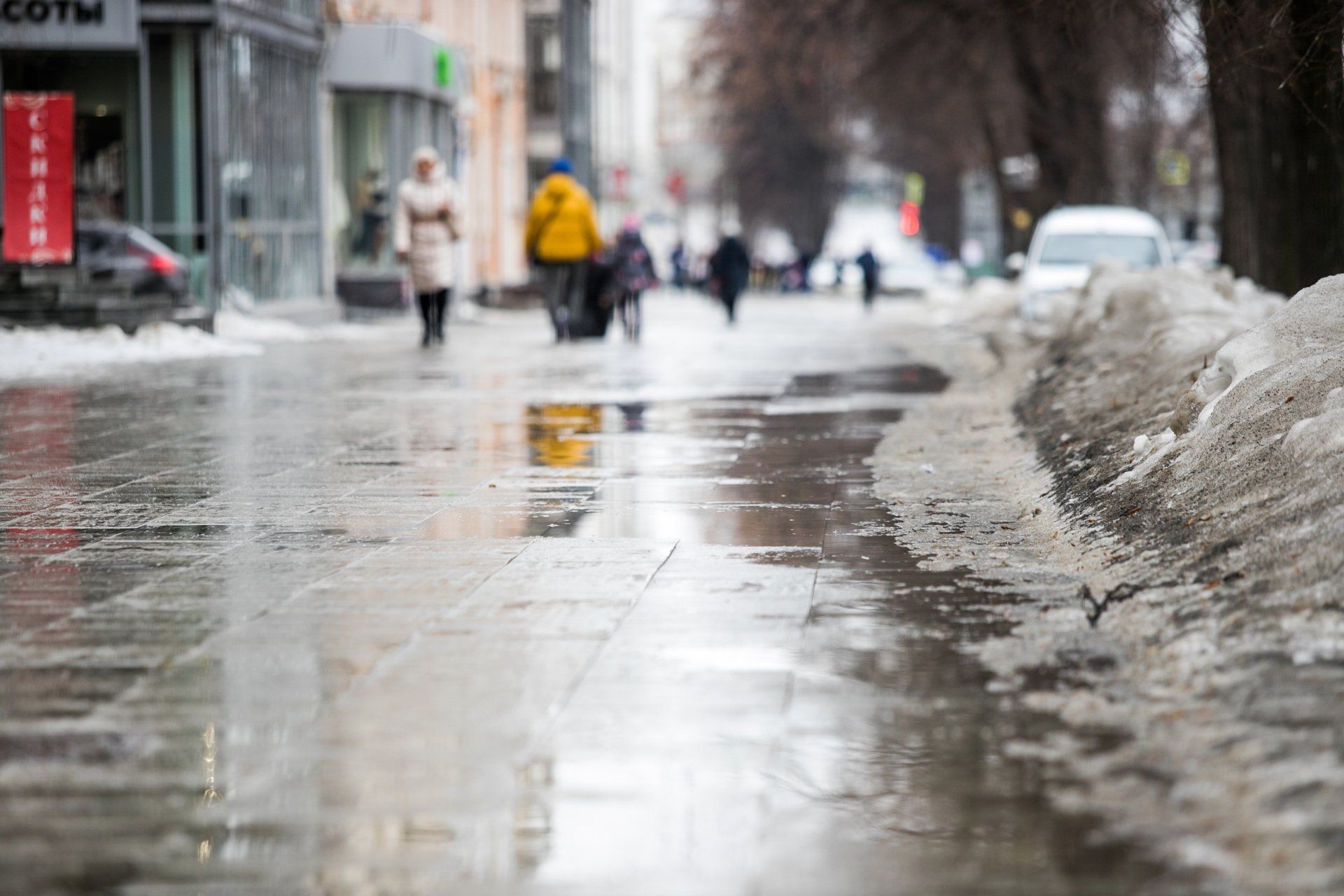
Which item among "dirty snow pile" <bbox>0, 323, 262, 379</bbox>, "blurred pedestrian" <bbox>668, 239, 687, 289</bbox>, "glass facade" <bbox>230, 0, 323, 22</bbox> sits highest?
"glass facade" <bbox>230, 0, 323, 22</bbox>

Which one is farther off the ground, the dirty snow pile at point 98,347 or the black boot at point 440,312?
the black boot at point 440,312

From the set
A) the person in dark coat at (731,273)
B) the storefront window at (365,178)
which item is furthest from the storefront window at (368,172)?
the person in dark coat at (731,273)

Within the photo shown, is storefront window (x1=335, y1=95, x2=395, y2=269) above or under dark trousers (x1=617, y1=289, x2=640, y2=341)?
above

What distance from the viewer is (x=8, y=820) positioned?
442 cm

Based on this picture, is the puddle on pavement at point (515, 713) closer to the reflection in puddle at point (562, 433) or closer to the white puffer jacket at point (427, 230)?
the reflection in puddle at point (562, 433)

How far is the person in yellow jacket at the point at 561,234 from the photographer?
2288cm

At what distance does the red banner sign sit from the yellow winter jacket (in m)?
4.95

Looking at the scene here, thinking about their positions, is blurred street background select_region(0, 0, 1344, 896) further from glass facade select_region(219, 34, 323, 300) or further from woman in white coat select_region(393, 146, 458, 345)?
glass facade select_region(219, 34, 323, 300)

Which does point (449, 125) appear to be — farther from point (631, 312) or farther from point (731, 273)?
point (631, 312)

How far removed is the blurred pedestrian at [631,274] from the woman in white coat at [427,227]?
7.14ft

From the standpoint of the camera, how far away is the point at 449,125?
38.9m

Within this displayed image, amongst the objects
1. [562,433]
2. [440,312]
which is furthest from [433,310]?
[562,433]

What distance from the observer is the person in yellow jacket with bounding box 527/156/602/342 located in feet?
75.0

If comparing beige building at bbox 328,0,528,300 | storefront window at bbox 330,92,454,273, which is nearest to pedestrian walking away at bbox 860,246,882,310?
beige building at bbox 328,0,528,300
